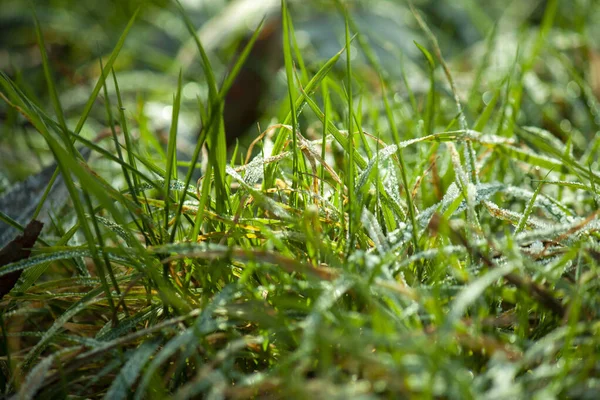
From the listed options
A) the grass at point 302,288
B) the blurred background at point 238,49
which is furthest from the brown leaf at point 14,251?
the blurred background at point 238,49

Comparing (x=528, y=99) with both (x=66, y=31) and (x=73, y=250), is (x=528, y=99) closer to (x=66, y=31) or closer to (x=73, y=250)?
(x=73, y=250)

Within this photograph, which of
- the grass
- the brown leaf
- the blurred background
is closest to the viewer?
the grass

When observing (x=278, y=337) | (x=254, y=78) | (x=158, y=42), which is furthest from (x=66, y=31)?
(x=278, y=337)

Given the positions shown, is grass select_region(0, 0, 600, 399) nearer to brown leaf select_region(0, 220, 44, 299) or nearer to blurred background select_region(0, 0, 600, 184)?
brown leaf select_region(0, 220, 44, 299)

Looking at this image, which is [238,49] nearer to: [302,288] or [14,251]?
[14,251]

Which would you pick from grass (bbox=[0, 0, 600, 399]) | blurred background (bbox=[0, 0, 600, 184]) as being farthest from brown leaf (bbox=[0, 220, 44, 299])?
blurred background (bbox=[0, 0, 600, 184])

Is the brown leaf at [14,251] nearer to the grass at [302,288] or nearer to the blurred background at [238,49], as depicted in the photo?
the grass at [302,288]

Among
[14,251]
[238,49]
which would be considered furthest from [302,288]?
[238,49]

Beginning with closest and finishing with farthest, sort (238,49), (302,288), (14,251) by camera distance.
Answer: (302,288), (14,251), (238,49)
